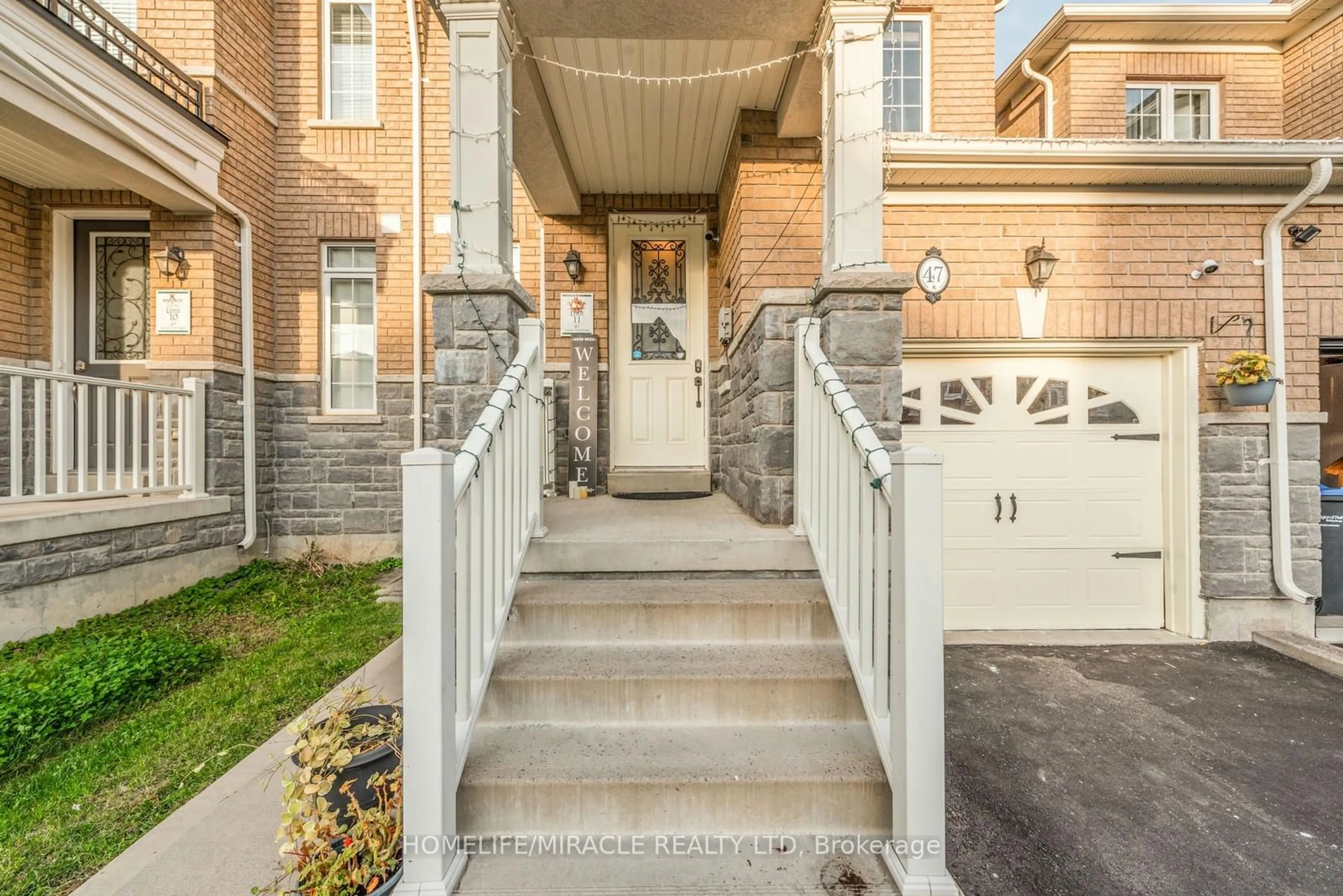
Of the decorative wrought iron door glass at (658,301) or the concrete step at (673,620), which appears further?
the decorative wrought iron door glass at (658,301)

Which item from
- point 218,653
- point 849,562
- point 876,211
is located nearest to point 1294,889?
point 849,562

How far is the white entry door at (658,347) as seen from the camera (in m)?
5.07

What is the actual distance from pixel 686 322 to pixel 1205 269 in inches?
146

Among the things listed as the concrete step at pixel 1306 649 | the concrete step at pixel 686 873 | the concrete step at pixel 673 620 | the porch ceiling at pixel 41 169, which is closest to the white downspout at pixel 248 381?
the porch ceiling at pixel 41 169

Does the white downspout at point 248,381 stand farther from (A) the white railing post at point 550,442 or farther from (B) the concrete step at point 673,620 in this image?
(B) the concrete step at point 673,620

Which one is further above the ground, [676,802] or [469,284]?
[469,284]

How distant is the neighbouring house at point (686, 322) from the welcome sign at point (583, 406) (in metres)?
0.04

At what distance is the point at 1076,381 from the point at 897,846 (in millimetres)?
3596

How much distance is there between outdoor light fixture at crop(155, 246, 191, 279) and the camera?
4.60m

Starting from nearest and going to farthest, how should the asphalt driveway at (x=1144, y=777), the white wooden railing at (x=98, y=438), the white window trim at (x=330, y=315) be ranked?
the asphalt driveway at (x=1144, y=777) < the white wooden railing at (x=98, y=438) < the white window trim at (x=330, y=315)

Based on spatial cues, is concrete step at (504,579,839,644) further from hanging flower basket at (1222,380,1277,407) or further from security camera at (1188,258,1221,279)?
security camera at (1188,258,1221,279)

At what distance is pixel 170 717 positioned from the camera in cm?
251

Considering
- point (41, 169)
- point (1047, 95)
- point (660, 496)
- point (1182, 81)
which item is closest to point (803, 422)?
point (660, 496)

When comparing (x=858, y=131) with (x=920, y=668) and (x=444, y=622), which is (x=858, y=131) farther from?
(x=444, y=622)
